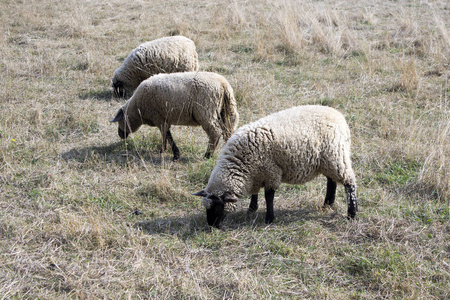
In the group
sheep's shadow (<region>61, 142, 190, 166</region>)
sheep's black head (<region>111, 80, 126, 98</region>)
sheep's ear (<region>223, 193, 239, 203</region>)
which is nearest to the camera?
sheep's ear (<region>223, 193, 239, 203</region>)

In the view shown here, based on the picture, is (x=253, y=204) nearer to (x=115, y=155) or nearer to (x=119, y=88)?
(x=115, y=155)

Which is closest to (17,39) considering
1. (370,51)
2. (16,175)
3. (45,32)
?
(45,32)

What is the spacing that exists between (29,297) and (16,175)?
8.21 feet

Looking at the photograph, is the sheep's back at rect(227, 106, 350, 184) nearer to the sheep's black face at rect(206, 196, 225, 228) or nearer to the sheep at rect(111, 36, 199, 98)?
the sheep's black face at rect(206, 196, 225, 228)

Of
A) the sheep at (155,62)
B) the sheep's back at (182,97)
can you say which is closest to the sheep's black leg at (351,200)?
the sheep's back at (182,97)

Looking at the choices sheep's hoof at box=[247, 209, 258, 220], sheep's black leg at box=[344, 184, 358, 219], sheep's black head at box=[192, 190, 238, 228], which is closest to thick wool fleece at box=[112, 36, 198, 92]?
sheep's hoof at box=[247, 209, 258, 220]

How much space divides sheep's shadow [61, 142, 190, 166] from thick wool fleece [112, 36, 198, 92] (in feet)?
7.30

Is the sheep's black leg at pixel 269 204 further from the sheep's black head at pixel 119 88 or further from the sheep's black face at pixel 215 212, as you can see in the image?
the sheep's black head at pixel 119 88

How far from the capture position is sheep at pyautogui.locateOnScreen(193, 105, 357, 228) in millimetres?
4660

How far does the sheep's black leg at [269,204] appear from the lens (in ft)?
15.7

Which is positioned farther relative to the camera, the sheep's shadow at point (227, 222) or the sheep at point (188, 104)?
the sheep at point (188, 104)

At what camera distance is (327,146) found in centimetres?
470

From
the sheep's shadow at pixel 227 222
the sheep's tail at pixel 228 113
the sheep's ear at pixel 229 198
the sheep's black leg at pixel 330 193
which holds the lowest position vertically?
the sheep's shadow at pixel 227 222

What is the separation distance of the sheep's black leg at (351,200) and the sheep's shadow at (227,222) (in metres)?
0.13
